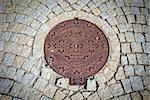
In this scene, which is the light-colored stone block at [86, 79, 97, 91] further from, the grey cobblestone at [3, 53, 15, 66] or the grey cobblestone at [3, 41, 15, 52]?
the grey cobblestone at [3, 41, 15, 52]

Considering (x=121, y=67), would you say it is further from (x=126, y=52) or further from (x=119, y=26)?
(x=119, y=26)

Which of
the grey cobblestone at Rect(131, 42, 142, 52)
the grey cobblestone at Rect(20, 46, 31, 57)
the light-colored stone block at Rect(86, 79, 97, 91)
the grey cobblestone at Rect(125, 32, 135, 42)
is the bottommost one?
the light-colored stone block at Rect(86, 79, 97, 91)

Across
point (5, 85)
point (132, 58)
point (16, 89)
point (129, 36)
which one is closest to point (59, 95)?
point (16, 89)

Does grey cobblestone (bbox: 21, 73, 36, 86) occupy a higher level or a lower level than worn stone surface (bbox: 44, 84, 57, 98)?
higher

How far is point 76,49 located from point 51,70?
0.62 m

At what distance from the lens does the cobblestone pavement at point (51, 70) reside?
467 cm

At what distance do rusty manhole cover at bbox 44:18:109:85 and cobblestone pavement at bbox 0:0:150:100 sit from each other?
4.0 inches

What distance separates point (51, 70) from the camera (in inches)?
194

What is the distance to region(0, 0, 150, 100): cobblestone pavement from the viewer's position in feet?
15.3

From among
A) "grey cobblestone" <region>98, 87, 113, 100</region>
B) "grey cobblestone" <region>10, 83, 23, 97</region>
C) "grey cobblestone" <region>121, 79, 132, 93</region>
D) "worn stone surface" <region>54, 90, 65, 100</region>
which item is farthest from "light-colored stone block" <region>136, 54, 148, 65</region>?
"grey cobblestone" <region>10, 83, 23, 97</region>

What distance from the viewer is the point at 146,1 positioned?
5734mm

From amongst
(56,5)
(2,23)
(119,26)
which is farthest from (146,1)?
(2,23)

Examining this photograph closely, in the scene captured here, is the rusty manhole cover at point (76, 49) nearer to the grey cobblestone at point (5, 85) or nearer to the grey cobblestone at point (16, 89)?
the grey cobblestone at point (16, 89)

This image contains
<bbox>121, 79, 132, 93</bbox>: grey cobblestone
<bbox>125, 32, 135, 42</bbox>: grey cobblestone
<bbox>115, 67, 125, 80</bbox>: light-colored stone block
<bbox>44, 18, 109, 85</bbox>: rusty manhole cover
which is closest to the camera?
<bbox>121, 79, 132, 93</bbox>: grey cobblestone
